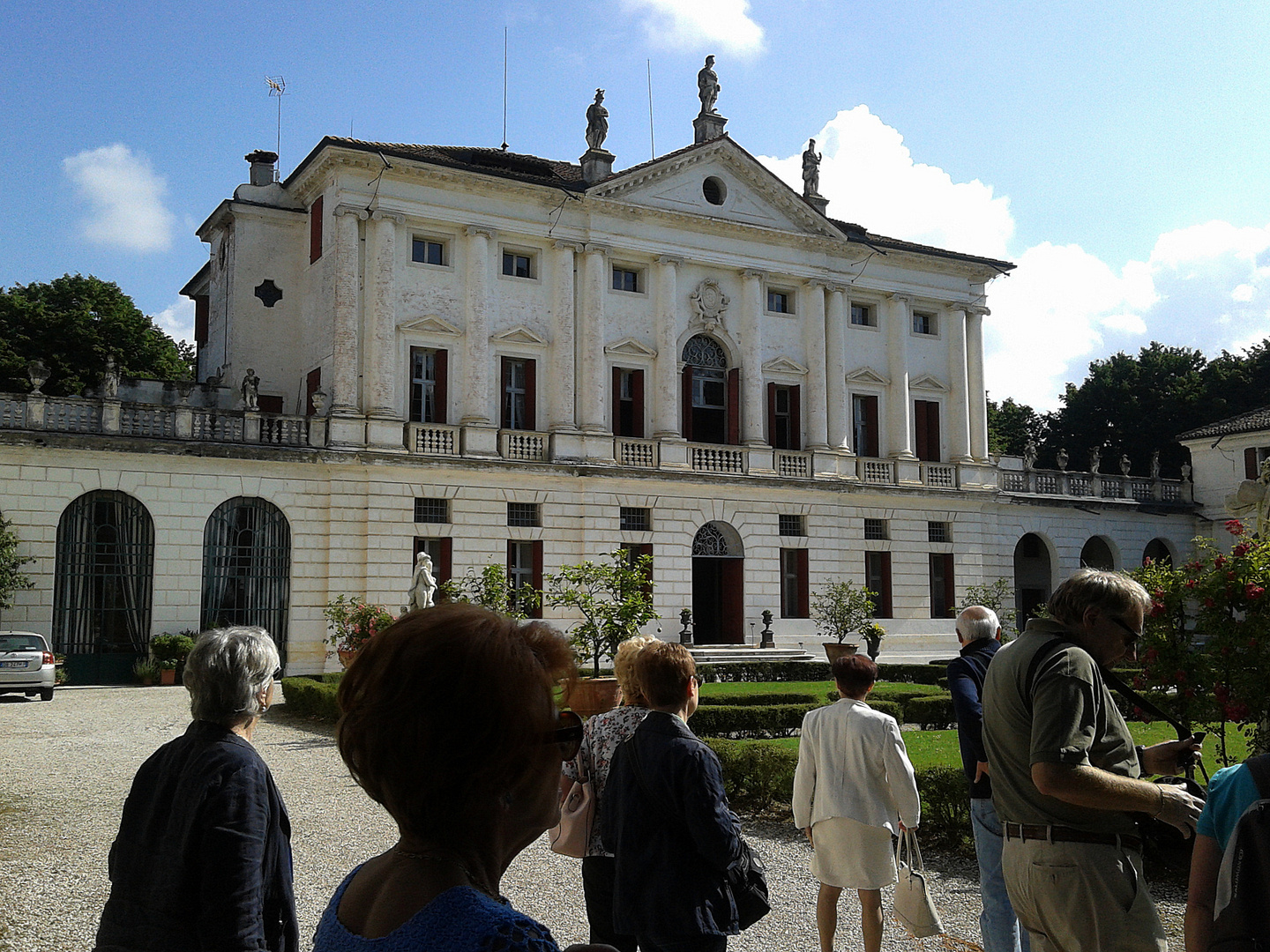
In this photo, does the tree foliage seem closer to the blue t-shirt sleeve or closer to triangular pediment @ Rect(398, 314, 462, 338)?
triangular pediment @ Rect(398, 314, 462, 338)

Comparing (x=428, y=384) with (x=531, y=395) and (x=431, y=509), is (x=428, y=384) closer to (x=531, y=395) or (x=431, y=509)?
(x=531, y=395)

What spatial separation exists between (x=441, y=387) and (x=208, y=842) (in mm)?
27063

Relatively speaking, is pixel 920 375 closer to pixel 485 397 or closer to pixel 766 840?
pixel 485 397

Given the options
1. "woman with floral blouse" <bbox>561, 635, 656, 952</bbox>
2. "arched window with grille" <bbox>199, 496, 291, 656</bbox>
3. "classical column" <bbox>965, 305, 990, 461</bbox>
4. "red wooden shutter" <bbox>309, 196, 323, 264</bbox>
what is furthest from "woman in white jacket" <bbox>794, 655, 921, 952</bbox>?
"classical column" <bbox>965, 305, 990, 461</bbox>

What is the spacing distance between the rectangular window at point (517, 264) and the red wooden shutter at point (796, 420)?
9.67 meters

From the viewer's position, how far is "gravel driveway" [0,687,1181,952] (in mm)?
7094

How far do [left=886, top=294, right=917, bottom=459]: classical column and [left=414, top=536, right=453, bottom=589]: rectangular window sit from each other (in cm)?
1596

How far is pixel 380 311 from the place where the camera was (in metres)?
28.7

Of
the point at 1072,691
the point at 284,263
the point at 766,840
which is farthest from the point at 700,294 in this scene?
the point at 1072,691

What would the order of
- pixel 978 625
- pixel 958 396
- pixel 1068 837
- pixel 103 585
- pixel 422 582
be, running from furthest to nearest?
pixel 958 396 → pixel 103 585 → pixel 422 582 → pixel 978 625 → pixel 1068 837

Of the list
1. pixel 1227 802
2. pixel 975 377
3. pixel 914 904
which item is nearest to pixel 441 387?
pixel 975 377

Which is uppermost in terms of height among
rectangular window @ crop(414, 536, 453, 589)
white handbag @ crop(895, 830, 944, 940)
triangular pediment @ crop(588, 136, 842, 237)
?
triangular pediment @ crop(588, 136, 842, 237)

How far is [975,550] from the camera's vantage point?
3656cm

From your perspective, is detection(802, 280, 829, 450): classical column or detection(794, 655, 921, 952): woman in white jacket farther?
detection(802, 280, 829, 450): classical column
